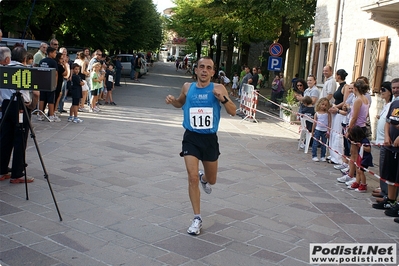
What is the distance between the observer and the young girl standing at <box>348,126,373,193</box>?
7.84m

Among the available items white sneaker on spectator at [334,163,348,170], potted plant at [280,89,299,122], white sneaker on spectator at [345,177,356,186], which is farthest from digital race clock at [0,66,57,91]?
potted plant at [280,89,299,122]

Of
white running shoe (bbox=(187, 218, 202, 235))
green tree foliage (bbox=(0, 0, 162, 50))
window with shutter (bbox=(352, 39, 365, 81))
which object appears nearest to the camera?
white running shoe (bbox=(187, 218, 202, 235))

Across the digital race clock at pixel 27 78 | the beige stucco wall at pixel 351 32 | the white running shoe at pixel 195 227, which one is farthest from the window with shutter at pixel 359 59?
the digital race clock at pixel 27 78

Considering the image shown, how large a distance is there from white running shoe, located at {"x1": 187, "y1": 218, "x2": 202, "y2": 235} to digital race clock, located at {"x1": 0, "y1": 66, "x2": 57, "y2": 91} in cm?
217

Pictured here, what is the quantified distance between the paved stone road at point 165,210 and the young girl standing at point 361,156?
0.69 feet

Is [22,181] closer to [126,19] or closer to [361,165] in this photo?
[361,165]

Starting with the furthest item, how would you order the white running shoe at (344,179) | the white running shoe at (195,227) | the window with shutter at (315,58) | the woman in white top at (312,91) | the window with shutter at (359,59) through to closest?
the window with shutter at (315,58)
the window with shutter at (359,59)
the woman in white top at (312,91)
the white running shoe at (344,179)
the white running shoe at (195,227)

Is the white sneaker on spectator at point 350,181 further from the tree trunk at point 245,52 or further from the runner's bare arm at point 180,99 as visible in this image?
the tree trunk at point 245,52

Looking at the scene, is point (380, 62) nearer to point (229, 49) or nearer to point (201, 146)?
point (201, 146)

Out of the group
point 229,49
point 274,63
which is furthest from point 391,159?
point 229,49

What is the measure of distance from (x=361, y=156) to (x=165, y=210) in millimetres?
3481

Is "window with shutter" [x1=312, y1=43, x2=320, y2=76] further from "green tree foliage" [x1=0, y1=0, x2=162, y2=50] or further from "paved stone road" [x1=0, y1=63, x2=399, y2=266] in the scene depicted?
"green tree foliage" [x1=0, y1=0, x2=162, y2=50]

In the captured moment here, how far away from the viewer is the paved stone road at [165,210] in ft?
15.6

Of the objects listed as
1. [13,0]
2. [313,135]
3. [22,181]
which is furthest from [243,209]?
[13,0]
